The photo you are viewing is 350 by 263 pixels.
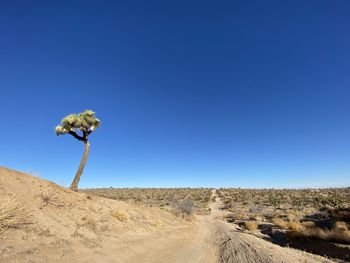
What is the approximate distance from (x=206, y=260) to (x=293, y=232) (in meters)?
10.7

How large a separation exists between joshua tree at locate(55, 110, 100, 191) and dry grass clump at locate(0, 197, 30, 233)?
1320cm

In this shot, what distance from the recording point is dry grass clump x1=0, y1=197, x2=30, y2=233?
9.66m

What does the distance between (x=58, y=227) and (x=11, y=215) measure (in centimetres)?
221

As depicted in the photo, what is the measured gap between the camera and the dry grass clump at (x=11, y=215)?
31.7 ft

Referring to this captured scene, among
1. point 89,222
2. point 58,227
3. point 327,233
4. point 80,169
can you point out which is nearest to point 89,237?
point 58,227

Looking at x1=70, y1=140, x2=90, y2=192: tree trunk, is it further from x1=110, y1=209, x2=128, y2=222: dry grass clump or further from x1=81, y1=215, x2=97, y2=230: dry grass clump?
x1=81, y1=215, x2=97, y2=230: dry grass clump

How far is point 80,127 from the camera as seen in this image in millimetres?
25484

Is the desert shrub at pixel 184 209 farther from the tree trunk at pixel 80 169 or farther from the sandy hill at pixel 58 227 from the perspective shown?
the sandy hill at pixel 58 227

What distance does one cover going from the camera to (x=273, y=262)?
12117 millimetres

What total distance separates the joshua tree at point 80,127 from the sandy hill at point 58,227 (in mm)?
6167

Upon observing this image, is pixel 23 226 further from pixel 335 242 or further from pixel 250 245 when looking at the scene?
pixel 335 242

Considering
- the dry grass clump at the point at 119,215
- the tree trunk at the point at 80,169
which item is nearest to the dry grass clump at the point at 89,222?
the dry grass clump at the point at 119,215

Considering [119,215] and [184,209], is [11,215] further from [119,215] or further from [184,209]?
[184,209]

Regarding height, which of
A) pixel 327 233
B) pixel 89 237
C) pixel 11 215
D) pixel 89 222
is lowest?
pixel 327 233
